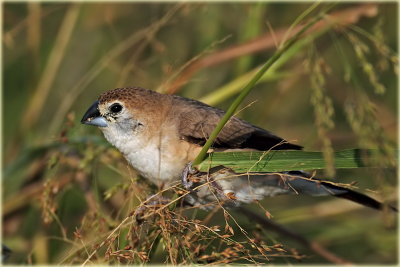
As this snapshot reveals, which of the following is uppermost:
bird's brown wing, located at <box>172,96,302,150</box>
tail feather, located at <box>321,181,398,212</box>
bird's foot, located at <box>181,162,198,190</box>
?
bird's brown wing, located at <box>172,96,302,150</box>

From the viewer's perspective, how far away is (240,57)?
379 centimetres

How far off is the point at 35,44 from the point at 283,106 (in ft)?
7.04

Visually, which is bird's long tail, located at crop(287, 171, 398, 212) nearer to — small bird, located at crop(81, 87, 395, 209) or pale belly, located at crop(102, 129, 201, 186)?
small bird, located at crop(81, 87, 395, 209)

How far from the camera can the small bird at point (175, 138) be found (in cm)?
290

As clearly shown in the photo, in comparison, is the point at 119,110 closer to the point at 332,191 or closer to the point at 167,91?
the point at 167,91

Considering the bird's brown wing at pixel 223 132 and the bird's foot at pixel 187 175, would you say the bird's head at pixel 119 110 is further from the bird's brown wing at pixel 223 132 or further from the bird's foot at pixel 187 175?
the bird's foot at pixel 187 175

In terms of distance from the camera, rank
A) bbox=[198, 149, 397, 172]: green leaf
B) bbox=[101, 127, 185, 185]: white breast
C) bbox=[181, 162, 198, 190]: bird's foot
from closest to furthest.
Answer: bbox=[198, 149, 397, 172]: green leaf, bbox=[181, 162, 198, 190]: bird's foot, bbox=[101, 127, 185, 185]: white breast

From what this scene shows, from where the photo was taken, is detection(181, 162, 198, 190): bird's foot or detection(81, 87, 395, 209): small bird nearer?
detection(181, 162, 198, 190): bird's foot

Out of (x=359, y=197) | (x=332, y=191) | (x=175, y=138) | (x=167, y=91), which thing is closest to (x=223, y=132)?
(x=175, y=138)

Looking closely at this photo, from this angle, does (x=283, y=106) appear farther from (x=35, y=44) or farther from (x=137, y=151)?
(x=137, y=151)

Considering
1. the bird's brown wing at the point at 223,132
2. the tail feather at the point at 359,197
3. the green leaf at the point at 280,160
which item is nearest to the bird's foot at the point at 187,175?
the green leaf at the point at 280,160

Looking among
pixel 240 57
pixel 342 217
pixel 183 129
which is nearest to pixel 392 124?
pixel 342 217

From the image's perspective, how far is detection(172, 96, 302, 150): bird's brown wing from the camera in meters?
2.94

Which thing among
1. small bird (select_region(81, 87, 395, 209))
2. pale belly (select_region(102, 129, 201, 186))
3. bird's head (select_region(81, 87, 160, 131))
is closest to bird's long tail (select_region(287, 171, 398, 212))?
small bird (select_region(81, 87, 395, 209))
